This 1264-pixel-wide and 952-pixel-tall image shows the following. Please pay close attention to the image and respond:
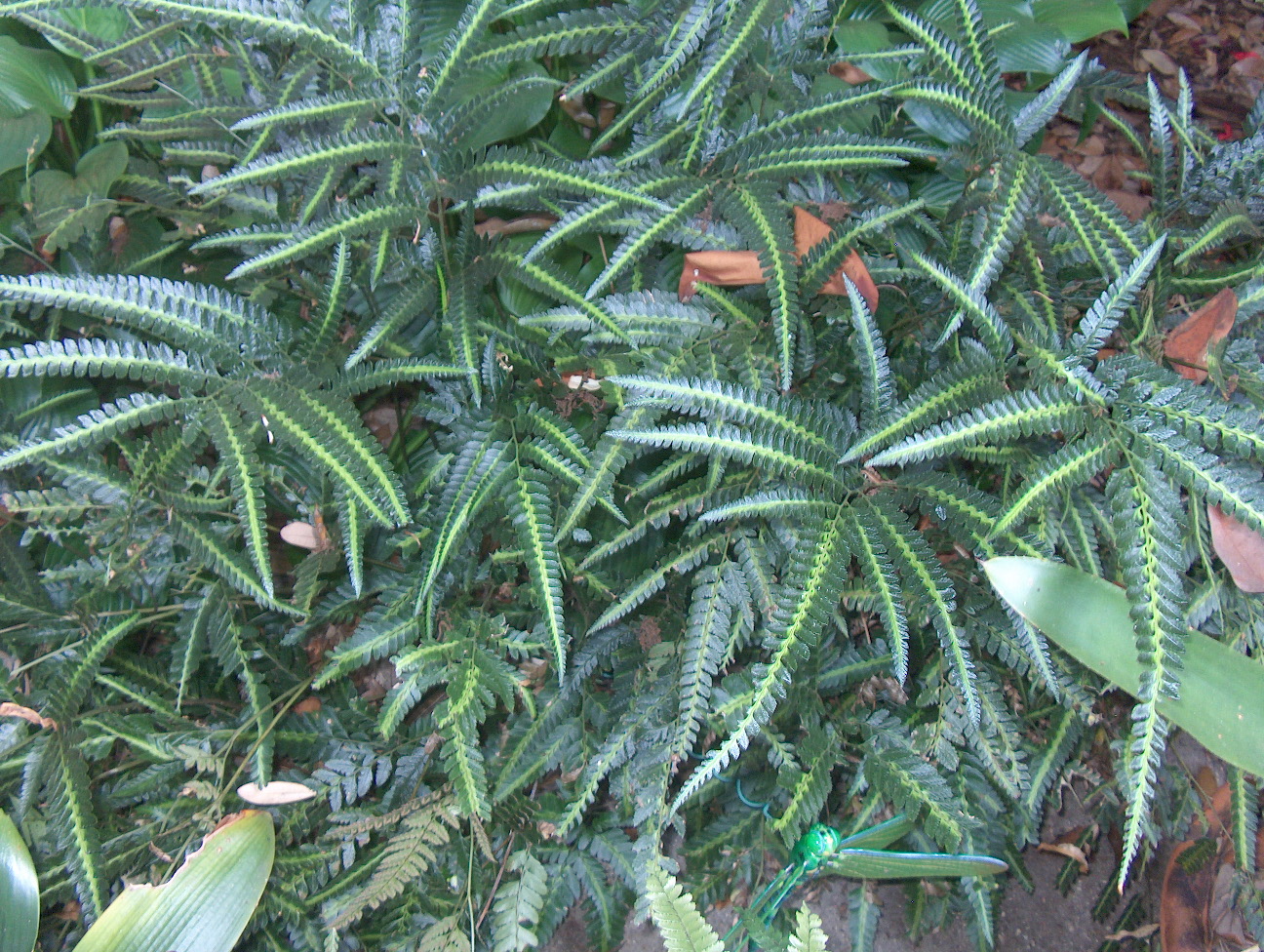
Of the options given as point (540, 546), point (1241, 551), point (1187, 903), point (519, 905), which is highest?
point (540, 546)

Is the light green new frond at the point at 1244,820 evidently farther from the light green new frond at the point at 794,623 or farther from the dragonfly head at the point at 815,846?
the light green new frond at the point at 794,623

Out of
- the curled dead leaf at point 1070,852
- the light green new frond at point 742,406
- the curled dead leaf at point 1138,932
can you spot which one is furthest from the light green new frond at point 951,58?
the curled dead leaf at point 1138,932

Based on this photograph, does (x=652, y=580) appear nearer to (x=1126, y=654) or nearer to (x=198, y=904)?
(x=1126, y=654)

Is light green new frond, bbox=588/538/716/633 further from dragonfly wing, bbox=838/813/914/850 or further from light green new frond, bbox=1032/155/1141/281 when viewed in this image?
light green new frond, bbox=1032/155/1141/281

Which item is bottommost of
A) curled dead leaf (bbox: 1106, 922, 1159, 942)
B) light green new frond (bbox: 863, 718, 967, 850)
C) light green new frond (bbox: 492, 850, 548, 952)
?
curled dead leaf (bbox: 1106, 922, 1159, 942)

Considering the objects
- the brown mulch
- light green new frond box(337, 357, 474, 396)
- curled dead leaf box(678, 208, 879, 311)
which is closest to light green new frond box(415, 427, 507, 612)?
light green new frond box(337, 357, 474, 396)

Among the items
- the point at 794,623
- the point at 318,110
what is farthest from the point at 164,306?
the point at 794,623
